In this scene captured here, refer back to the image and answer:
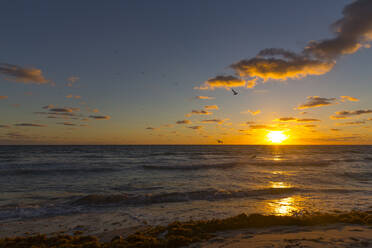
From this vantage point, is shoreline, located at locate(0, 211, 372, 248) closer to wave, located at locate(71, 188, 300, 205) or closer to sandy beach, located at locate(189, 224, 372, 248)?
sandy beach, located at locate(189, 224, 372, 248)

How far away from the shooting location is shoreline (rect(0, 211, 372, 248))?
7.00 m

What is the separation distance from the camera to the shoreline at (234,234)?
7.00m

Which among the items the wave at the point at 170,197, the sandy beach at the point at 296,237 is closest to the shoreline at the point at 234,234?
the sandy beach at the point at 296,237

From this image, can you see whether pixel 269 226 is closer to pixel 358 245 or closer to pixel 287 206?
pixel 358 245

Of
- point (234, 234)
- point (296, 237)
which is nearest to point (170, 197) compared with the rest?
point (234, 234)

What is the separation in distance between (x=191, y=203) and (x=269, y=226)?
521cm

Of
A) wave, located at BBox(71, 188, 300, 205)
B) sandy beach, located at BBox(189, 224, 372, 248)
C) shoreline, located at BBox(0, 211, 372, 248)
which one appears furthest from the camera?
wave, located at BBox(71, 188, 300, 205)

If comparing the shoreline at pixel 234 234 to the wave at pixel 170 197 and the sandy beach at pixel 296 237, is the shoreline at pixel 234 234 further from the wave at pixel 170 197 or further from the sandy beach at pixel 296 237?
the wave at pixel 170 197

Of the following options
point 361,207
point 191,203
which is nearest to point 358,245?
point 361,207

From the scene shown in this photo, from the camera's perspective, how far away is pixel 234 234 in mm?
7859

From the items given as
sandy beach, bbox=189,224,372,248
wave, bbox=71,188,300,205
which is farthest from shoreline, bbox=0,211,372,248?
wave, bbox=71,188,300,205

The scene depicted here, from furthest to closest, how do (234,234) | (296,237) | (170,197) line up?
(170,197)
(234,234)
(296,237)

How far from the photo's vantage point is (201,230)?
8.08 meters

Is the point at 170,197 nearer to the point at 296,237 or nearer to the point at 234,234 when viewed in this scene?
the point at 234,234
